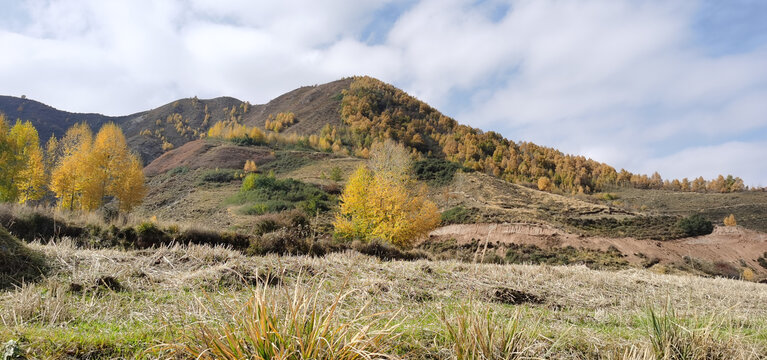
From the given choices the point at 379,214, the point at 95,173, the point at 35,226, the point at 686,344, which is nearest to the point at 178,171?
the point at 95,173

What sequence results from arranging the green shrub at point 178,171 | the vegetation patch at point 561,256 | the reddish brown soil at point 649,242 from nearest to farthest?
the vegetation patch at point 561,256 < the reddish brown soil at point 649,242 < the green shrub at point 178,171

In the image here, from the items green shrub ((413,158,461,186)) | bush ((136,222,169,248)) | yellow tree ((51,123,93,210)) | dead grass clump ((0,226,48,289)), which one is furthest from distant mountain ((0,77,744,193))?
dead grass clump ((0,226,48,289))

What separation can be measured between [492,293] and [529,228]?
36132 mm

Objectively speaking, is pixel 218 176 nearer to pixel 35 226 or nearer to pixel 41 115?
pixel 35 226

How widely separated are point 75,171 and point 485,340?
38.0m

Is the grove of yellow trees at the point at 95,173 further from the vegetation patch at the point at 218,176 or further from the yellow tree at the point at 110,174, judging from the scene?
the vegetation patch at the point at 218,176

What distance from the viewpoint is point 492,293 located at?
5.93m

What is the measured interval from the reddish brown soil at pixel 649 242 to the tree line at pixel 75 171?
97.1 feet

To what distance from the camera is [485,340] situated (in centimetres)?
282

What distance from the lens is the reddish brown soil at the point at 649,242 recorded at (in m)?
35.0

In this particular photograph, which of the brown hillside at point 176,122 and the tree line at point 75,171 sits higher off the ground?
the brown hillside at point 176,122

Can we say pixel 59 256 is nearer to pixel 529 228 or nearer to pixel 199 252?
pixel 199 252

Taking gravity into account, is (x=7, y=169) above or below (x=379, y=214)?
below

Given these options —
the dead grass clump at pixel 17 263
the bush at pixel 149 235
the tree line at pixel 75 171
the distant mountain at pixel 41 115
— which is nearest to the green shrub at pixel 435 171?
the tree line at pixel 75 171
